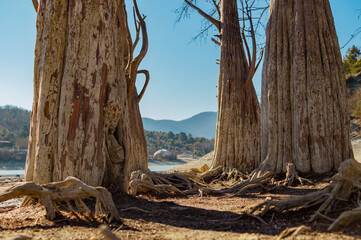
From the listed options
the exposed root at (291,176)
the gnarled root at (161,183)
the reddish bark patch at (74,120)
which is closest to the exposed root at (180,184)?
the gnarled root at (161,183)

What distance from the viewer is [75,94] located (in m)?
3.79

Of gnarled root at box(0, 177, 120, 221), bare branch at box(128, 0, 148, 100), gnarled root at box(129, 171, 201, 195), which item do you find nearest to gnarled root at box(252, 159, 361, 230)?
gnarled root at box(0, 177, 120, 221)

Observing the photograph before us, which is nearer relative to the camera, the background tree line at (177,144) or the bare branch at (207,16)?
the bare branch at (207,16)

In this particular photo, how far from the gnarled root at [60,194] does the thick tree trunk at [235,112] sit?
585 cm

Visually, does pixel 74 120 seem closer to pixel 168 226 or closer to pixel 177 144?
pixel 168 226

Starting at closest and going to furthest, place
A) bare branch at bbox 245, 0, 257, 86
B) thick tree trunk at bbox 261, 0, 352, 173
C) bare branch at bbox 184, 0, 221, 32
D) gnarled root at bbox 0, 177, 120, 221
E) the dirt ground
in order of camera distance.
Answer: the dirt ground
gnarled root at bbox 0, 177, 120, 221
thick tree trunk at bbox 261, 0, 352, 173
bare branch at bbox 245, 0, 257, 86
bare branch at bbox 184, 0, 221, 32

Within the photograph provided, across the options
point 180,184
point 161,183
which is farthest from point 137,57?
point 180,184

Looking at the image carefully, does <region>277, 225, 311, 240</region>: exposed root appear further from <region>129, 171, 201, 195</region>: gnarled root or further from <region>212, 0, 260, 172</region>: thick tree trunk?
<region>212, 0, 260, 172</region>: thick tree trunk

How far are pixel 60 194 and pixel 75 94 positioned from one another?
54.9 inches

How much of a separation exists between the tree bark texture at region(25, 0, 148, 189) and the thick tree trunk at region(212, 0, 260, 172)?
14.9 feet

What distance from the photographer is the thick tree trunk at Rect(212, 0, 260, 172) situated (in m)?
8.41

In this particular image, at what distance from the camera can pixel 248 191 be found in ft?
18.6

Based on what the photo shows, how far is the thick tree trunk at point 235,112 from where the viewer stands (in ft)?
27.6

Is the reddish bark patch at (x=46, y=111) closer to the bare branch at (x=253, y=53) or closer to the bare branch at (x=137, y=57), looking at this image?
the bare branch at (x=137, y=57)
